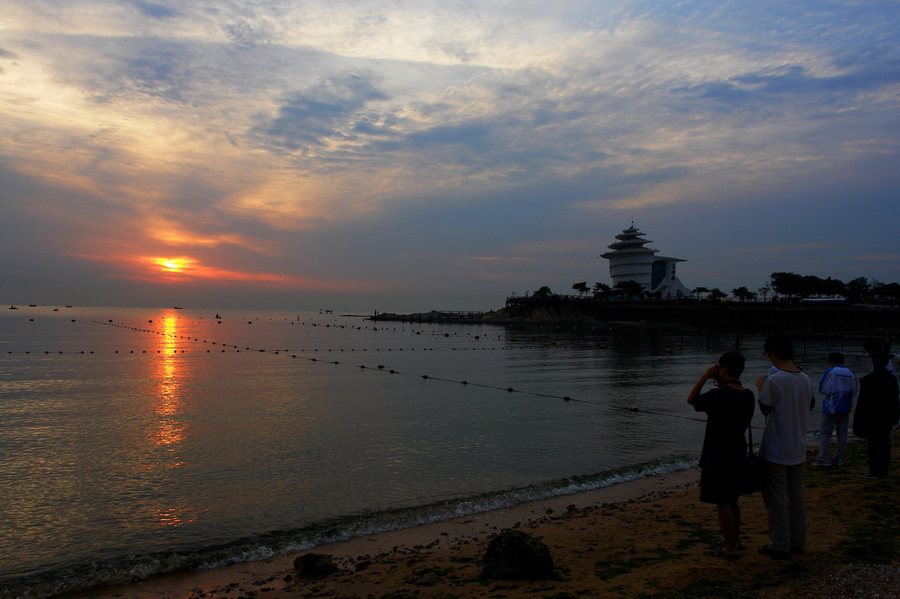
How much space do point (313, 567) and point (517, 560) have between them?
2606mm

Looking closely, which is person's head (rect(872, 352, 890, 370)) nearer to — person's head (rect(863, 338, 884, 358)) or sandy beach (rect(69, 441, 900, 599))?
person's head (rect(863, 338, 884, 358))

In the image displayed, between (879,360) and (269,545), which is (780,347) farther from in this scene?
(269,545)

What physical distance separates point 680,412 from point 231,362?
3065 centimetres

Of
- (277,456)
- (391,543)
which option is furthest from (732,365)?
(277,456)

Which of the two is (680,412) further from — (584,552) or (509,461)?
(584,552)

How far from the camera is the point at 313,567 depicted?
6910mm

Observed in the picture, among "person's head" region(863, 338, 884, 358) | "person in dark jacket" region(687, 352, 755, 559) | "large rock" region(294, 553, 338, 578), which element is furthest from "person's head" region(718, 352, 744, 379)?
"large rock" region(294, 553, 338, 578)

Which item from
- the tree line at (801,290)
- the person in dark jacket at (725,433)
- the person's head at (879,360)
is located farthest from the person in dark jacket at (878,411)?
the tree line at (801,290)

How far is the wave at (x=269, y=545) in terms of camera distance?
7207mm

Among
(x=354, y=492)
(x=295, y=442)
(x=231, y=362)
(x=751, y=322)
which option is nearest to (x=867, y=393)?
(x=354, y=492)

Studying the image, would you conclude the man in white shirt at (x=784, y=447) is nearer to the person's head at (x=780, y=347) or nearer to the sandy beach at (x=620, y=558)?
the person's head at (x=780, y=347)

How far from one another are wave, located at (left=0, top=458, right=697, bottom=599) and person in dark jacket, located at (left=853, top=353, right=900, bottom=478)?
13.5ft

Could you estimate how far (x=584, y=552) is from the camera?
6.94m

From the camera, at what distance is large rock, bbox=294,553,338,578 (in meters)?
6.86
